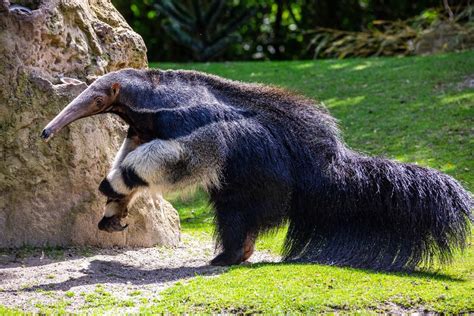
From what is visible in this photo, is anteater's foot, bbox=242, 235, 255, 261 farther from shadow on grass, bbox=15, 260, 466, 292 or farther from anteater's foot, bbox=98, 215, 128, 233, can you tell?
anteater's foot, bbox=98, 215, 128, 233

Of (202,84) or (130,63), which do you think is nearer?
(202,84)

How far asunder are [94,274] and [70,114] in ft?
5.07

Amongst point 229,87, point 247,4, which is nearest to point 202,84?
point 229,87

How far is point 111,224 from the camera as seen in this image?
8.91 meters

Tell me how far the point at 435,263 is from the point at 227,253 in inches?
Answer: 83.4

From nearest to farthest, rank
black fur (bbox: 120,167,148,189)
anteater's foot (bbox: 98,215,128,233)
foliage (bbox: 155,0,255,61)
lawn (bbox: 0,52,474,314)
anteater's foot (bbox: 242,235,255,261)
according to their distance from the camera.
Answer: lawn (bbox: 0,52,474,314)
black fur (bbox: 120,167,148,189)
anteater's foot (bbox: 242,235,255,261)
anteater's foot (bbox: 98,215,128,233)
foliage (bbox: 155,0,255,61)

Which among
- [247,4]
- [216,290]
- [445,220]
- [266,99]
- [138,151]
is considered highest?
[247,4]

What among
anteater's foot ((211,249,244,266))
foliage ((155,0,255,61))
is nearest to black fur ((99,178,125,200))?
anteater's foot ((211,249,244,266))

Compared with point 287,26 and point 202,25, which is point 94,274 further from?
point 287,26

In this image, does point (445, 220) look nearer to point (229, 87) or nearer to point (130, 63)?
point (229, 87)

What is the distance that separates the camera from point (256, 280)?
7.58 m

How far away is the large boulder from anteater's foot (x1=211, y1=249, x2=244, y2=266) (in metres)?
1.30

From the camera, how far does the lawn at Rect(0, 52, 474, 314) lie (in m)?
7.10

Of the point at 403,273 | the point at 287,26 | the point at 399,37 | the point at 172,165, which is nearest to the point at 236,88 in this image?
the point at 172,165
